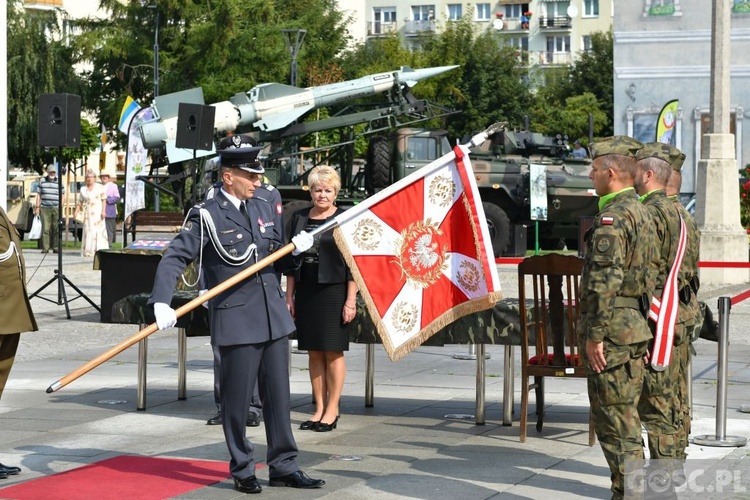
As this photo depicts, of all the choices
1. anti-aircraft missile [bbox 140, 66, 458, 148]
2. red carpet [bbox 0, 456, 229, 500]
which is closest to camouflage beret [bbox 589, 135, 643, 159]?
red carpet [bbox 0, 456, 229, 500]

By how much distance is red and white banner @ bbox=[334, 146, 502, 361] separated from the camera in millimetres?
7797

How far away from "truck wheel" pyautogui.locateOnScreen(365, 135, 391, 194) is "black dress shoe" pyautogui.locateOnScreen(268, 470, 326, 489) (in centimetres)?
2219

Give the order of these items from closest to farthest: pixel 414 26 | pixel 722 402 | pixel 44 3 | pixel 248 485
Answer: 1. pixel 248 485
2. pixel 722 402
3. pixel 44 3
4. pixel 414 26

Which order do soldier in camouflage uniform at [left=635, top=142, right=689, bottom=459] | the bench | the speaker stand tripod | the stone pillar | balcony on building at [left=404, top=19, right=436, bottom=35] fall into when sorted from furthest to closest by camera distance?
balcony on building at [left=404, top=19, right=436, bottom=35] < the bench < the stone pillar < the speaker stand tripod < soldier in camouflage uniform at [left=635, top=142, right=689, bottom=459]

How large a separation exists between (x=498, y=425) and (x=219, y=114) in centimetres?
2283

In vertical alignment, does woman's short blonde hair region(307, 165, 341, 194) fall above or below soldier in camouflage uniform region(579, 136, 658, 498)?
above

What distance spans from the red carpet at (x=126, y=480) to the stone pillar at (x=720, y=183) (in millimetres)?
14748

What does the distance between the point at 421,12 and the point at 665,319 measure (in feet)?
316

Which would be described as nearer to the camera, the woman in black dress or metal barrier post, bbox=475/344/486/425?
the woman in black dress

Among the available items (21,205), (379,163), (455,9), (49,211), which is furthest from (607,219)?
(455,9)

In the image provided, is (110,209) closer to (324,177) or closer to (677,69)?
(677,69)

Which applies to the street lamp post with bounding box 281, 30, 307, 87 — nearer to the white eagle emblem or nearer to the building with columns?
the building with columns

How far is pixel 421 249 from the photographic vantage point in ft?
25.9

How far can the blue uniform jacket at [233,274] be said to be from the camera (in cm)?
707
